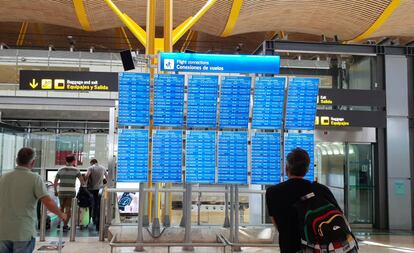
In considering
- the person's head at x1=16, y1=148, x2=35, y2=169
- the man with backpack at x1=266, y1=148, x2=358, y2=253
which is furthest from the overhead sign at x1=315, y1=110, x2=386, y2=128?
the man with backpack at x1=266, y1=148, x2=358, y2=253

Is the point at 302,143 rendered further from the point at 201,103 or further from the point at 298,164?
the point at 298,164

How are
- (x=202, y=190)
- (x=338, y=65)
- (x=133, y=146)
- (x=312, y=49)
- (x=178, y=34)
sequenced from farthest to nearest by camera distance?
(x=338, y=65), (x=312, y=49), (x=178, y=34), (x=202, y=190), (x=133, y=146)

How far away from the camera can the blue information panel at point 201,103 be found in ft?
20.7

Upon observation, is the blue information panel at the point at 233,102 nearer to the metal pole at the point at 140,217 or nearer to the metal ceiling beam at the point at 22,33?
the metal pole at the point at 140,217

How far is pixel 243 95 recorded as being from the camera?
6398 millimetres

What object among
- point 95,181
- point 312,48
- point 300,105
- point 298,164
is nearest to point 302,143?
point 300,105

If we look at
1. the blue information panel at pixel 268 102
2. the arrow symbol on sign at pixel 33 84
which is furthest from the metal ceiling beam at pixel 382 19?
the arrow symbol on sign at pixel 33 84

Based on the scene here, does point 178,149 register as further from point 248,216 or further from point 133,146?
point 248,216

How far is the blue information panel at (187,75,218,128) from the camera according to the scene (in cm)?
631

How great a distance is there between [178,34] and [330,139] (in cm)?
484

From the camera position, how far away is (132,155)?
6.18 m

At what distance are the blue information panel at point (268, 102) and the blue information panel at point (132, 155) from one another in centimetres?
158

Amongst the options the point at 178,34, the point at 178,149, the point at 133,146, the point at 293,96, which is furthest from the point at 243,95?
the point at 178,34

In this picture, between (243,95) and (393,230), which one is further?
(393,230)
